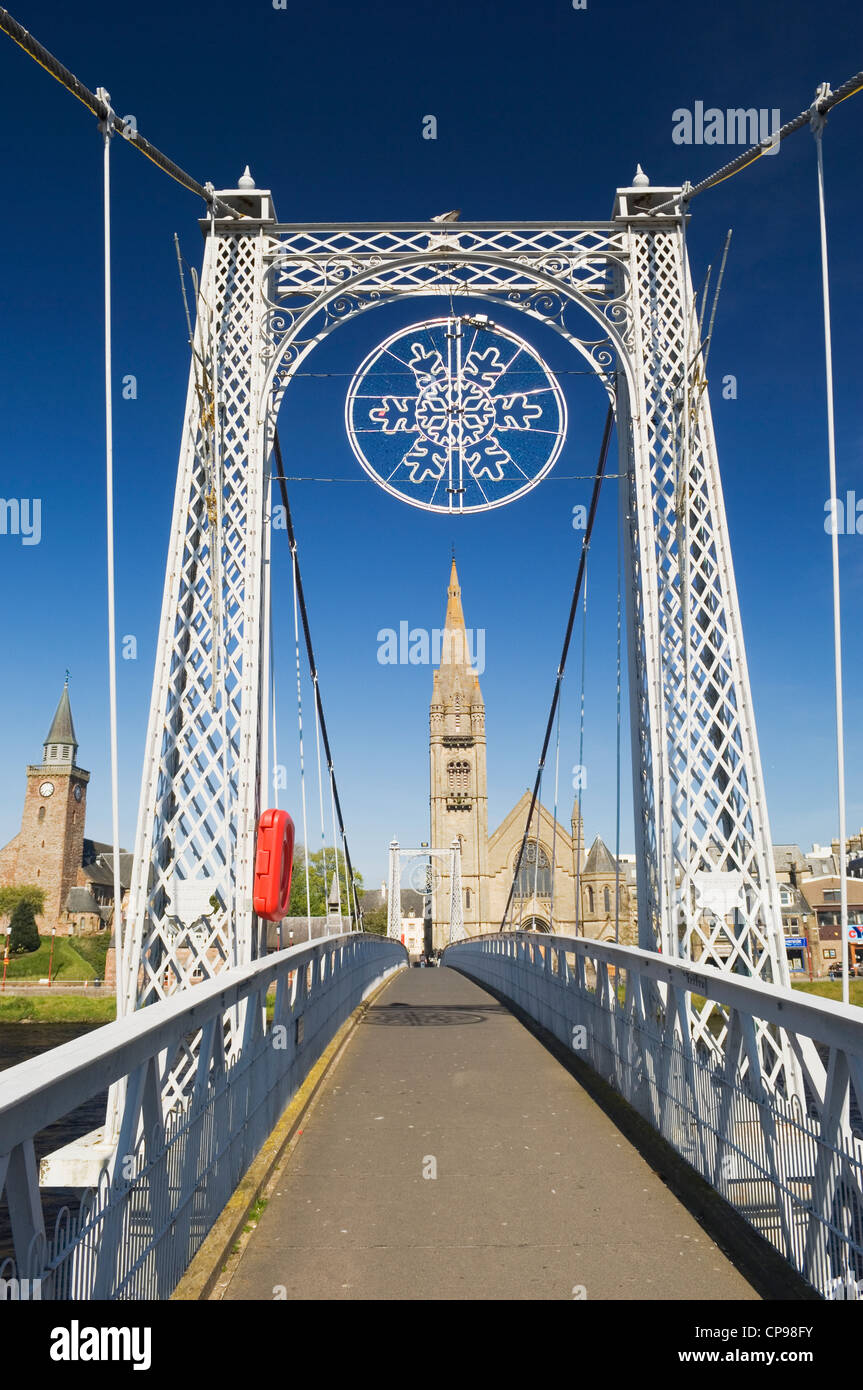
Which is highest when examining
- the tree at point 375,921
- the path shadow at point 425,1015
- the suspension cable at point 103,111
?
the suspension cable at point 103,111

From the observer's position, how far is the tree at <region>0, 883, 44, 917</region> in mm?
85875

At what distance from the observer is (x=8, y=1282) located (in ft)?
7.30

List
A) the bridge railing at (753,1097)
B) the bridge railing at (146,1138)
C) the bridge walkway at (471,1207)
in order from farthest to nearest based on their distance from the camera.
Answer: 1. the bridge walkway at (471,1207)
2. the bridge railing at (753,1097)
3. the bridge railing at (146,1138)

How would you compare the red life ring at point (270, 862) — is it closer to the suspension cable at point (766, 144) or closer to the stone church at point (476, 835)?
the suspension cable at point (766, 144)

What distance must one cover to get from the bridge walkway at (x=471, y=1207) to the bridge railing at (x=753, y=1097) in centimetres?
28

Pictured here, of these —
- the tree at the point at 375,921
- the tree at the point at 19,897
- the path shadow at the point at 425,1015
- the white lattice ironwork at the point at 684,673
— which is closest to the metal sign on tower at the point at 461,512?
the white lattice ironwork at the point at 684,673

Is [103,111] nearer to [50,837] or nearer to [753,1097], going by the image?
[753,1097]

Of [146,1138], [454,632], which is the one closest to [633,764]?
[146,1138]

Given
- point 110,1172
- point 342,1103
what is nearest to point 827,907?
point 342,1103

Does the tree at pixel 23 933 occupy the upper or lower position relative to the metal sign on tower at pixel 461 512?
lower

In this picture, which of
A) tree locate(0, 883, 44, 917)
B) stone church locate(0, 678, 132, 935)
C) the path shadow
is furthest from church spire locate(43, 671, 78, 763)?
the path shadow

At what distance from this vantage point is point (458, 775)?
91.2 m

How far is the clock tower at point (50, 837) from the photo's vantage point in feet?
307

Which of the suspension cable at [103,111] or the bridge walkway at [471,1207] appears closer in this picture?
the bridge walkway at [471,1207]
